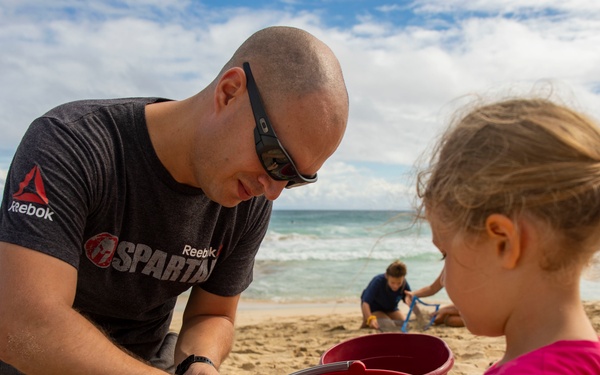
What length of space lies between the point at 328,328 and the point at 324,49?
509cm

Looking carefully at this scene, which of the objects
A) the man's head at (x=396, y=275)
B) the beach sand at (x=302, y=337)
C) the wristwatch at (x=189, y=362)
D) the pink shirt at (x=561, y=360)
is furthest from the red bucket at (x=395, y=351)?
the man's head at (x=396, y=275)

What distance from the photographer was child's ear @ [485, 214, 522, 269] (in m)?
1.26

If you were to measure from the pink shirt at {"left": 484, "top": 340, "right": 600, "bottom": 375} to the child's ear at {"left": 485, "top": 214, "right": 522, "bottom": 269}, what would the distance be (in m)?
0.19

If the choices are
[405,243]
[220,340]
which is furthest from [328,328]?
[405,243]

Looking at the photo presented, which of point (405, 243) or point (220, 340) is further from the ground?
point (220, 340)

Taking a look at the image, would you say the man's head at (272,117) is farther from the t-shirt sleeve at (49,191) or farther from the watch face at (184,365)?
the watch face at (184,365)

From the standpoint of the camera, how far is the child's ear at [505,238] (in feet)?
4.13

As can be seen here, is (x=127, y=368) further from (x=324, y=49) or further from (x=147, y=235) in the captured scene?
(x=324, y=49)

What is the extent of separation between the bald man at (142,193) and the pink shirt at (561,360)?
1.17 meters

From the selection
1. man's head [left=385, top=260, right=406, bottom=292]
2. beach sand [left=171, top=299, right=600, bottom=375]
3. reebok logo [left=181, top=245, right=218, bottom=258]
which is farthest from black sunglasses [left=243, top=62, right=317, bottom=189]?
man's head [left=385, top=260, right=406, bottom=292]

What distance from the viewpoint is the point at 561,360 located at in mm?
1210

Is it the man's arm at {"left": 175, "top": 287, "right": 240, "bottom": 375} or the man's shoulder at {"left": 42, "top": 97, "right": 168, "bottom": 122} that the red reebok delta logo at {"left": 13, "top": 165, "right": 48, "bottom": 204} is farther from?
the man's arm at {"left": 175, "top": 287, "right": 240, "bottom": 375}

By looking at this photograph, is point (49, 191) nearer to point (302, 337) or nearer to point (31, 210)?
point (31, 210)

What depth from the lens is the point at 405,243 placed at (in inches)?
708
